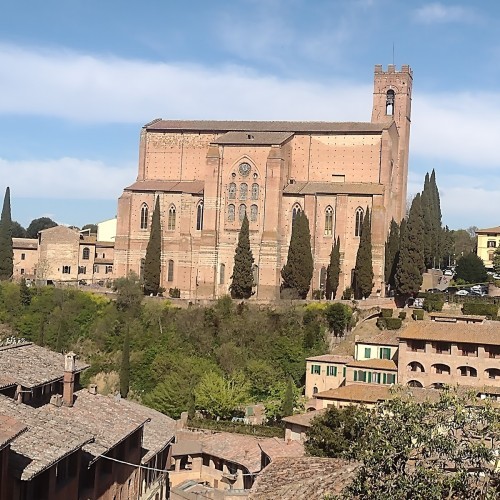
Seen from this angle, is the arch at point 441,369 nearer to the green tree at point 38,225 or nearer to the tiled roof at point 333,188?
the tiled roof at point 333,188

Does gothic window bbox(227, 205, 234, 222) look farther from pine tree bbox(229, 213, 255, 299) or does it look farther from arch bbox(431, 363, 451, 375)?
arch bbox(431, 363, 451, 375)

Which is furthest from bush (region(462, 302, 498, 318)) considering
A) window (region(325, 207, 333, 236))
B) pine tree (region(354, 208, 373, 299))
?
window (region(325, 207, 333, 236))

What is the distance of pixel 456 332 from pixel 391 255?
55.1 ft

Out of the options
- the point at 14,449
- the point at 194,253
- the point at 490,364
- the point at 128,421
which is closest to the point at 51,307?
the point at 194,253

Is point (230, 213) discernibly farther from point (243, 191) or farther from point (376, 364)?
point (376, 364)

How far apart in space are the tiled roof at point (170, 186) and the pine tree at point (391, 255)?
1520 cm

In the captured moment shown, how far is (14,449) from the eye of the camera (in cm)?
1889

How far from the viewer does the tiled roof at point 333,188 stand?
6362cm

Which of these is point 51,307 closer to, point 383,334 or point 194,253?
point 194,253

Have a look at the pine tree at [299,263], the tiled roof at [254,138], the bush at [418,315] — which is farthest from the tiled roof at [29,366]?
the tiled roof at [254,138]

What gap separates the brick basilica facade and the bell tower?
3172 millimetres

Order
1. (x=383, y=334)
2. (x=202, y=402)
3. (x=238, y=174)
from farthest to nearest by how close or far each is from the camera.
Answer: (x=238, y=174) < (x=383, y=334) < (x=202, y=402)

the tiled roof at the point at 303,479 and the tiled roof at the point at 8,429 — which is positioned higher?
the tiled roof at the point at 8,429

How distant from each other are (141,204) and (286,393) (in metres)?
27.4
